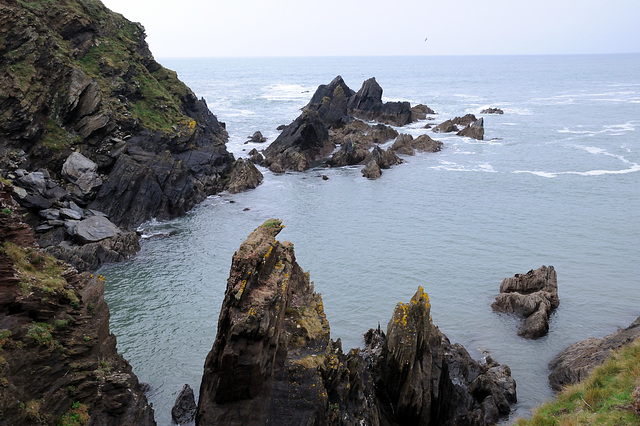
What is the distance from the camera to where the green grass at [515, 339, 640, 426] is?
1343 cm

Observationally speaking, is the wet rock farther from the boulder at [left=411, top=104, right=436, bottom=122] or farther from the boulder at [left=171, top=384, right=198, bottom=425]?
the boulder at [left=171, top=384, right=198, bottom=425]

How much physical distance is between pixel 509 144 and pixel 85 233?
66702 millimetres

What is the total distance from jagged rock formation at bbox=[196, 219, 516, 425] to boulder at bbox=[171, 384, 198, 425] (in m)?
4.35

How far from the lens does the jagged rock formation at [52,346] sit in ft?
46.7

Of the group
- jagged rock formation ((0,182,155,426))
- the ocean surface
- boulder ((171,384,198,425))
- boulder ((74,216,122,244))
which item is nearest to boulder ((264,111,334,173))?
the ocean surface

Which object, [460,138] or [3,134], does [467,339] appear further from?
[460,138]

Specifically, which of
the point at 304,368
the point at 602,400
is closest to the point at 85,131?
the point at 304,368

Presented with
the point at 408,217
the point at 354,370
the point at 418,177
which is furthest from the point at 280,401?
the point at 418,177

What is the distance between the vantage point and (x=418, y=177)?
207ft

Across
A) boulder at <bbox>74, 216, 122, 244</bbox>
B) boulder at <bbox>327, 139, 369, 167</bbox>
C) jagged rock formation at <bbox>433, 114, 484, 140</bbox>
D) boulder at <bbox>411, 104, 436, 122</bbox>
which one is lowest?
boulder at <bbox>74, 216, 122, 244</bbox>

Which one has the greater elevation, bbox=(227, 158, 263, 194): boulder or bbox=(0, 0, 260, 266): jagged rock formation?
bbox=(0, 0, 260, 266): jagged rock formation

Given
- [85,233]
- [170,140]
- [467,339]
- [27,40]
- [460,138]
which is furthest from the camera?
[460,138]

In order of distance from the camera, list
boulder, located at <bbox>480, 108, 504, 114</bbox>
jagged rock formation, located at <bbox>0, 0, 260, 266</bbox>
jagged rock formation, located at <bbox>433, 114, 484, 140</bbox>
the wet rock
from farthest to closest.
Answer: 1. boulder, located at <bbox>480, 108, 504, 114</bbox>
2. the wet rock
3. jagged rock formation, located at <bbox>433, 114, 484, 140</bbox>
4. jagged rock formation, located at <bbox>0, 0, 260, 266</bbox>

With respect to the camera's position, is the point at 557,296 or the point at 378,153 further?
the point at 378,153
